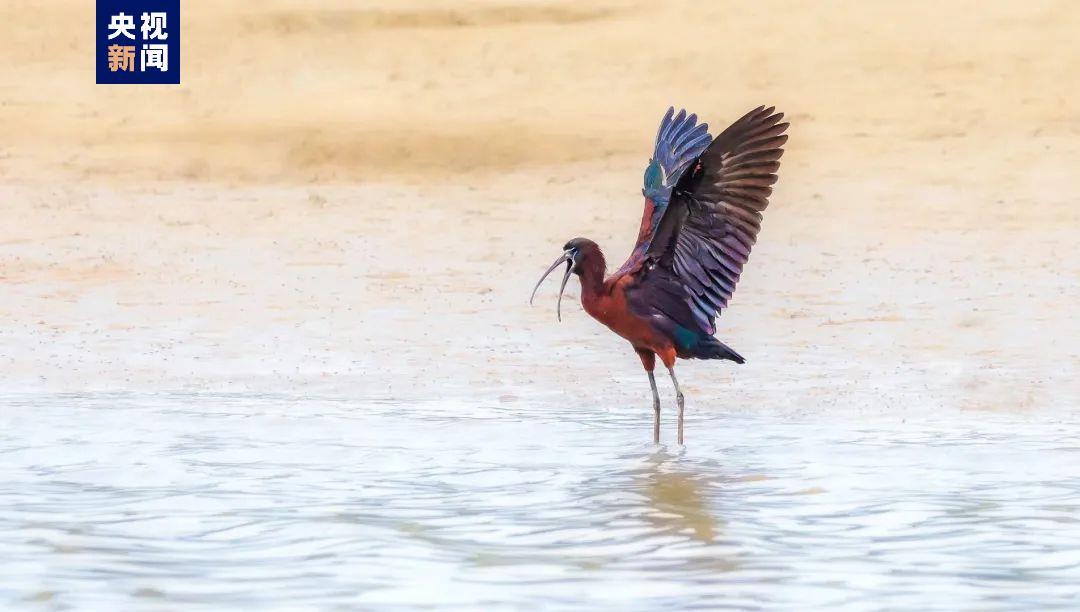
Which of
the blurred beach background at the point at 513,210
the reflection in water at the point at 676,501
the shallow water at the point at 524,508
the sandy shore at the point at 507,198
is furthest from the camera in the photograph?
the sandy shore at the point at 507,198

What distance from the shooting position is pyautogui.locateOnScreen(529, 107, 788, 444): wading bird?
24.1ft

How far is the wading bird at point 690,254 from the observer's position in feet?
24.1

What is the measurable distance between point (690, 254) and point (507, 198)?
7.13 meters

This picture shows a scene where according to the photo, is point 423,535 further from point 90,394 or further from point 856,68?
point 856,68

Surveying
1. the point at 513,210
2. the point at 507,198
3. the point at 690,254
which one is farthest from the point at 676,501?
the point at 507,198

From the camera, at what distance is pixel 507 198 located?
48.1 feet

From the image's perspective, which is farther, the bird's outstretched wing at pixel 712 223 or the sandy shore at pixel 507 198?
the sandy shore at pixel 507 198

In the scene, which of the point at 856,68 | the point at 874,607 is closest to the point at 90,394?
the point at 874,607
